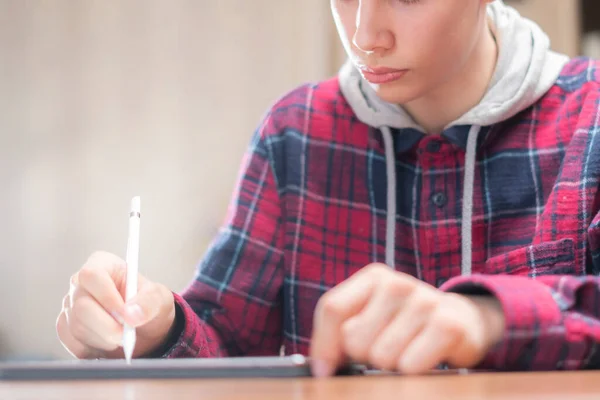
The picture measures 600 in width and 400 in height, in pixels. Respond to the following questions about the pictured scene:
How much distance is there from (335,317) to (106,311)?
296mm

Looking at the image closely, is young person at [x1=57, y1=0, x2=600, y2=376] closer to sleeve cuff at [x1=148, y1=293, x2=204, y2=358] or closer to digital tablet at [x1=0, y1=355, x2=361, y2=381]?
sleeve cuff at [x1=148, y1=293, x2=204, y2=358]

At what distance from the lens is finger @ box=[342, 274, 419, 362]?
0.53 meters

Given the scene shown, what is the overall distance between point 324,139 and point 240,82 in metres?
1.27

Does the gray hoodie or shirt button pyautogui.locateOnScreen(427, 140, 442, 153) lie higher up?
the gray hoodie

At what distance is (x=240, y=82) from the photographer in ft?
7.70

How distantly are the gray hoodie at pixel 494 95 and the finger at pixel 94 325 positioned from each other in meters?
0.45

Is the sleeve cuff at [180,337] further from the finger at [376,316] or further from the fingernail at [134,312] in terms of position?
the finger at [376,316]

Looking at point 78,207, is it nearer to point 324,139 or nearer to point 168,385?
point 324,139

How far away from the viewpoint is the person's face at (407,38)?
869 mm

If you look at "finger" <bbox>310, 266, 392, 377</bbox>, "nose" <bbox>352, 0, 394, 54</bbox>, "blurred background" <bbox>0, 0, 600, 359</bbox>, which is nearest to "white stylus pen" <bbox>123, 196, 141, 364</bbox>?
"finger" <bbox>310, 266, 392, 377</bbox>

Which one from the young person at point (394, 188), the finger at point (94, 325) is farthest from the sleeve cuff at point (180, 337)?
the finger at point (94, 325)

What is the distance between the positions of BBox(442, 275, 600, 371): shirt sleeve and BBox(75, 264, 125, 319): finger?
0.35 m

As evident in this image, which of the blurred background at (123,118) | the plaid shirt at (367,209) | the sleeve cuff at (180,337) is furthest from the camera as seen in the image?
the blurred background at (123,118)

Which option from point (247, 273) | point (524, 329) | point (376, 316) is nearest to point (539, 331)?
point (524, 329)
